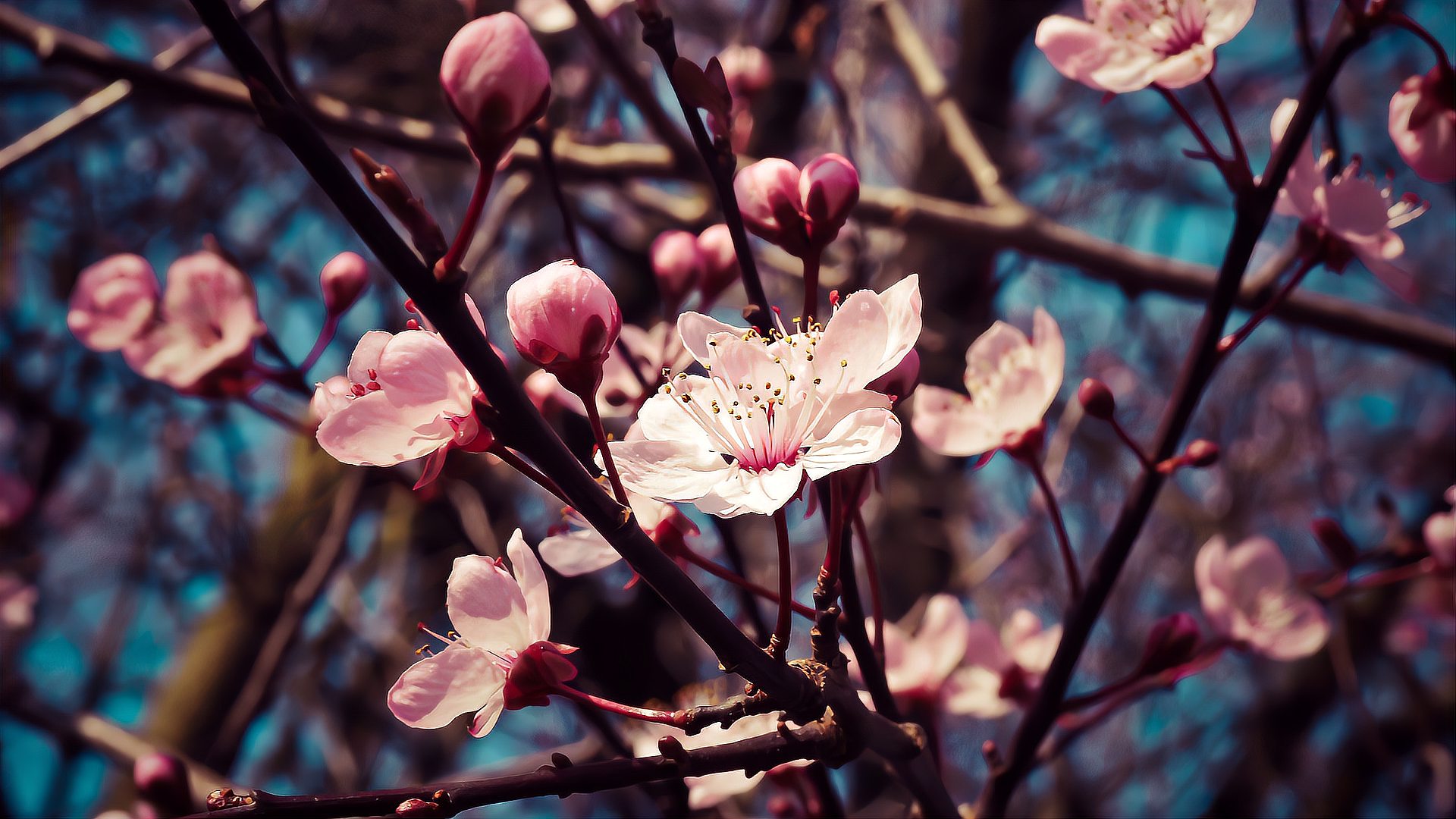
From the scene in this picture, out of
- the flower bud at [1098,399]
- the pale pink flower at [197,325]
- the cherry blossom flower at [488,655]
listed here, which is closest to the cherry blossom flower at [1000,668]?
the flower bud at [1098,399]

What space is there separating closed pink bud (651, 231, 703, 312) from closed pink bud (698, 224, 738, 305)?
0.7 inches

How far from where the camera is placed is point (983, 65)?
2.78 metres

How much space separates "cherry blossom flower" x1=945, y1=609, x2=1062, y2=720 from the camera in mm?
1224

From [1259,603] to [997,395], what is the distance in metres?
0.50

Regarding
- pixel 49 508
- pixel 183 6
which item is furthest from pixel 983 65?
pixel 49 508

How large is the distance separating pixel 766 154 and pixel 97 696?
2.36 m

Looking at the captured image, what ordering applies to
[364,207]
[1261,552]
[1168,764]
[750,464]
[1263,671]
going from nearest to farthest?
[364,207], [750,464], [1261,552], [1263,671], [1168,764]

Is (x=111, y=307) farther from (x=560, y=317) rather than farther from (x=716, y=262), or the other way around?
(x=560, y=317)

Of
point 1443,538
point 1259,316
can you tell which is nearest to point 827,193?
point 1259,316

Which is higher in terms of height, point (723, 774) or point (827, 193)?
point (827, 193)

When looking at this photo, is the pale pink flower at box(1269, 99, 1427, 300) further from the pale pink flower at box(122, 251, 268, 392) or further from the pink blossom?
the pale pink flower at box(122, 251, 268, 392)

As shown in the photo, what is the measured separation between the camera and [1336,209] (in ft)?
2.97

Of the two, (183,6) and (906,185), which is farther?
(906,185)

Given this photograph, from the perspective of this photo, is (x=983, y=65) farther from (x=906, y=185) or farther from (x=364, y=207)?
(x=364, y=207)
